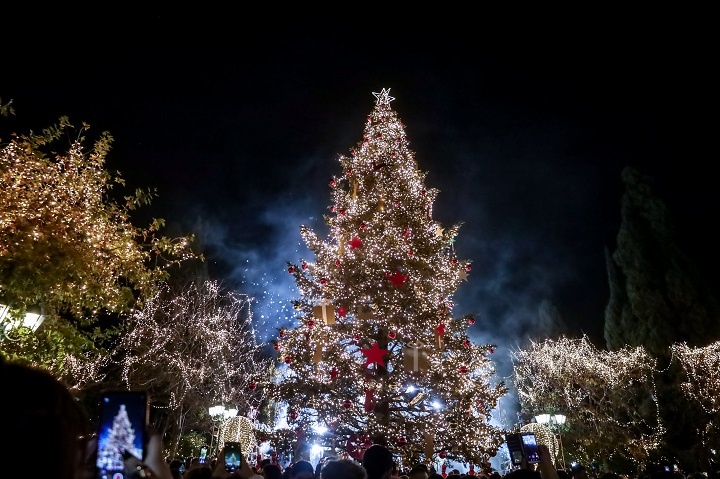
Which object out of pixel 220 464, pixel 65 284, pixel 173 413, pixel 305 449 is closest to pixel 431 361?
pixel 305 449

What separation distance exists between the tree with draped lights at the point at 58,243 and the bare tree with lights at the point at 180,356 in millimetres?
15280

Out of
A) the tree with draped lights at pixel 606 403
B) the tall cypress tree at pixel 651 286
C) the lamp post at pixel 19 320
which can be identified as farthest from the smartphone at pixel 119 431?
the tall cypress tree at pixel 651 286

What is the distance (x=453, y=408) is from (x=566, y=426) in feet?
50.4

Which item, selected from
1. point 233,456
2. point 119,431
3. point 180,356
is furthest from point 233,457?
point 180,356

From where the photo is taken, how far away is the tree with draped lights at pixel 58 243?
827 cm

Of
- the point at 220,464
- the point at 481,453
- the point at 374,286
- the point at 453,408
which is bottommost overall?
the point at 220,464

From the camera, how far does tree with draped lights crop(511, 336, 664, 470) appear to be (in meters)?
24.2

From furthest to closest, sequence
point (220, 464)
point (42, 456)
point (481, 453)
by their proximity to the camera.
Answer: point (481, 453), point (220, 464), point (42, 456)

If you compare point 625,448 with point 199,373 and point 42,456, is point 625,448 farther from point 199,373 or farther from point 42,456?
point 42,456

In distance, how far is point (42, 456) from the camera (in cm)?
131

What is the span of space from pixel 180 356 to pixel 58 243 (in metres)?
18.9

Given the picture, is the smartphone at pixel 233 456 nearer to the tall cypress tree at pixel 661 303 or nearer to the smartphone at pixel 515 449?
the smartphone at pixel 515 449

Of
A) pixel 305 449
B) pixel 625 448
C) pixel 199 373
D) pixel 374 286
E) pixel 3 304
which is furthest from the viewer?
pixel 199 373

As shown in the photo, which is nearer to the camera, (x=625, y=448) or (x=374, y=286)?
(x=374, y=286)
